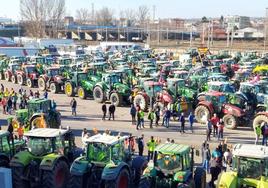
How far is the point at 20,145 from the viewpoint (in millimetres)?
13438

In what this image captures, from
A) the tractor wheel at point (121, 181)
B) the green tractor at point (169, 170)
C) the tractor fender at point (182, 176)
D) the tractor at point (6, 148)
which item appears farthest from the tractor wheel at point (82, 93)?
the tractor fender at point (182, 176)

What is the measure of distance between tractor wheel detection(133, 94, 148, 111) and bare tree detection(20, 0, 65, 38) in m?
63.5

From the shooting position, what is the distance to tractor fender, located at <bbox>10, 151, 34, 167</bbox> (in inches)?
446

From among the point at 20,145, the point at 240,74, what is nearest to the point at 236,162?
the point at 20,145

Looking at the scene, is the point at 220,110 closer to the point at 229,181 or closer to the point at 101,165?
the point at 101,165

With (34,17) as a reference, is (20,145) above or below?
below

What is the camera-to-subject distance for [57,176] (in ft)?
37.8

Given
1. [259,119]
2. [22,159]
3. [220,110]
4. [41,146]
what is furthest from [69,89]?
[22,159]

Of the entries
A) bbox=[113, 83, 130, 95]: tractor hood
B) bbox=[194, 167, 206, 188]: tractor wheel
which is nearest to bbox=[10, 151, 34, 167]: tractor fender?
bbox=[194, 167, 206, 188]: tractor wheel

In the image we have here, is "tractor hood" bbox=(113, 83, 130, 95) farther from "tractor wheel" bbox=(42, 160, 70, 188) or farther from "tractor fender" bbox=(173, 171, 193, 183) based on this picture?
"tractor fender" bbox=(173, 171, 193, 183)

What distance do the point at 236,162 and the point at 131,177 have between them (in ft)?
9.42

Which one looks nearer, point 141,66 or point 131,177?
point 131,177

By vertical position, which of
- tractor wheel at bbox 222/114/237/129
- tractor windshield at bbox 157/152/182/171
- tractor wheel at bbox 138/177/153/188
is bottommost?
tractor wheel at bbox 222/114/237/129

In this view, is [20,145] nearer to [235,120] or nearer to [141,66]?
[235,120]
